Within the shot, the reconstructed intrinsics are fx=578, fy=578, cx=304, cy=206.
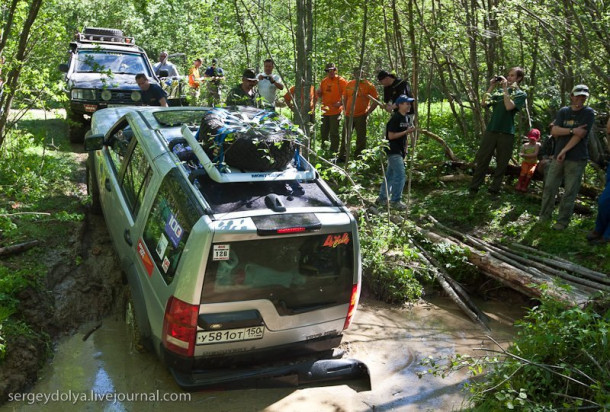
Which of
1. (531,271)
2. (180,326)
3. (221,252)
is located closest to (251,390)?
(180,326)

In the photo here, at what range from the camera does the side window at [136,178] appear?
4.96 m

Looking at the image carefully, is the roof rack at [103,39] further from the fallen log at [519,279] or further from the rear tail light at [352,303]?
the rear tail light at [352,303]

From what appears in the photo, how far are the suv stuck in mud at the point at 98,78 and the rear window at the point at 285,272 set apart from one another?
6.54 m

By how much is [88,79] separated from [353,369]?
8.71m

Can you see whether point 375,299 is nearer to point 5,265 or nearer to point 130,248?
point 130,248

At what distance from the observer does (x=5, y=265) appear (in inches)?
219

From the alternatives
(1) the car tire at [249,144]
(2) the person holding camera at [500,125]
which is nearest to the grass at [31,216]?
(1) the car tire at [249,144]

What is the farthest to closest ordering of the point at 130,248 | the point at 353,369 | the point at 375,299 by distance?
1. the point at 375,299
2. the point at 130,248
3. the point at 353,369

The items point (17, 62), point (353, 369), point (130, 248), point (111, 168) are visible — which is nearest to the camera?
point (353, 369)

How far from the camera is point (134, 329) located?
4.65 meters

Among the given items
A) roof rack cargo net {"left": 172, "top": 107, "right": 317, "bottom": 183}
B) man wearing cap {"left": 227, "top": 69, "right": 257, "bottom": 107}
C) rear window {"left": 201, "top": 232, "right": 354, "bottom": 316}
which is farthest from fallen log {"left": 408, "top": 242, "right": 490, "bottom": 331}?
man wearing cap {"left": 227, "top": 69, "right": 257, "bottom": 107}

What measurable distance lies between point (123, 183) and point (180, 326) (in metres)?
2.16

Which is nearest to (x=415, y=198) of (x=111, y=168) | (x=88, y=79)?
(x=111, y=168)

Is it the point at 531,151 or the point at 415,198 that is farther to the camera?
the point at 415,198
